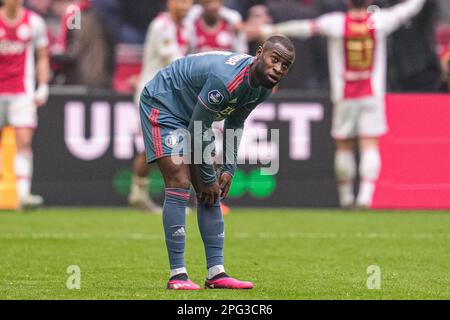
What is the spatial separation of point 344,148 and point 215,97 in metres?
8.27

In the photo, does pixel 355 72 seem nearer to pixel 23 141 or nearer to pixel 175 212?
pixel 23 141

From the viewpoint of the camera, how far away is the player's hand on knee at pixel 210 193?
26.5 ft

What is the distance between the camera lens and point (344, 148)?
1585 centimetres

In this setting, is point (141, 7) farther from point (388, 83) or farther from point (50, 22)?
point (388, 83)

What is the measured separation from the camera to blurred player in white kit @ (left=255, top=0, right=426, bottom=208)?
15.8 meters

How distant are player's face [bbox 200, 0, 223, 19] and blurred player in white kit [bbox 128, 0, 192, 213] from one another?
0.26 m

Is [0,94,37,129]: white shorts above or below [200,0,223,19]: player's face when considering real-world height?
below

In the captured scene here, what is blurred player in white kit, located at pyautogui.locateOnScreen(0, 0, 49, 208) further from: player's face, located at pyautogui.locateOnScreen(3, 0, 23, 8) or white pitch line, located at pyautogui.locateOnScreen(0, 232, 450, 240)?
white pitch line, located at pyautogui.locateOnScreen(0, 232, 450, 240)

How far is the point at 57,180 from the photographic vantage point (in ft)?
51.3

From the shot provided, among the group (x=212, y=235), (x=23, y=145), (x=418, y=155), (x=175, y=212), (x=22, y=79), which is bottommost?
(x=212, y=235)

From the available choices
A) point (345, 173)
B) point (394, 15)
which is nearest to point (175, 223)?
point (345, 173)
